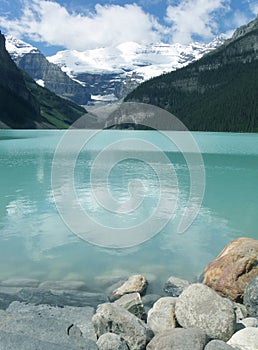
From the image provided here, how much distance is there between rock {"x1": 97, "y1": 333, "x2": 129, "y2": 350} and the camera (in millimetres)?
8945

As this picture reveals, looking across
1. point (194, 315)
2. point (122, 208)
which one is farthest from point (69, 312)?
point (122, 208)

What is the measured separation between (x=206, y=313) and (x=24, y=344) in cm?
451

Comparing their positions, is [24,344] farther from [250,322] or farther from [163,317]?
[250,322]

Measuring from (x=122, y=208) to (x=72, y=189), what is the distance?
28.4ft

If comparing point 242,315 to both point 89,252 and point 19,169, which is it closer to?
point 89,252

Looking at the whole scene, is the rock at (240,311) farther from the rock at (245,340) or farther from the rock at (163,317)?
the rock at (163,317)

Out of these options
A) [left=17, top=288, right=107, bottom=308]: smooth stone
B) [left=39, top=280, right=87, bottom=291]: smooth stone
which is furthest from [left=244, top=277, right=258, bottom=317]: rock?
[left=39, top=280, right=87, bottom=291]: smooth stone

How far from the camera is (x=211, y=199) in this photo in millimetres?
30812

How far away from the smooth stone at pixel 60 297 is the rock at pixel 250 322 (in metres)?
4.53

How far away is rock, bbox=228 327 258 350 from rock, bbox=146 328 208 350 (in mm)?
832

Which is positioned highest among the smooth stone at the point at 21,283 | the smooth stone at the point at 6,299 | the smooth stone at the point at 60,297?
the smooth stone at the point at 6,299

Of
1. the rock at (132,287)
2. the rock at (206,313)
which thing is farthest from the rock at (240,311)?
the rock at (132,287)

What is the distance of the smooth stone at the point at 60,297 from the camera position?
12.6 metres

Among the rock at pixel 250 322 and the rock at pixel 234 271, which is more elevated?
the rock at pixel 234 271
